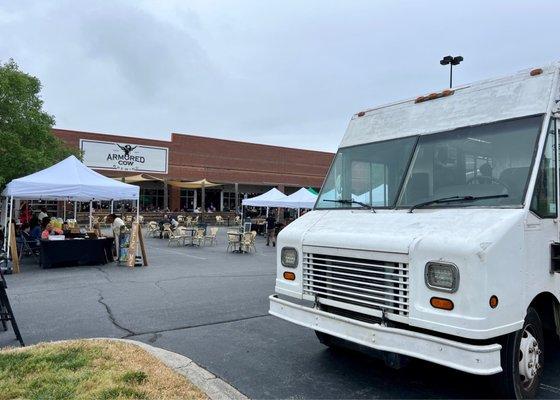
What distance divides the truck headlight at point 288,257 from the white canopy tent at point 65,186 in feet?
32.3

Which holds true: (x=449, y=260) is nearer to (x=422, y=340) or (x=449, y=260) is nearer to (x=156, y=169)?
(x=422, y=340)

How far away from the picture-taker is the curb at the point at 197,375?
12.9ft

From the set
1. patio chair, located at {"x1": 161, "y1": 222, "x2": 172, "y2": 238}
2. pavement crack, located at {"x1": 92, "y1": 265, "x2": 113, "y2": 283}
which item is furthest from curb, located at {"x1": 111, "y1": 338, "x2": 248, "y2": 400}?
patio chair, located at {"x1": 161, "y1": 222, "x2": 172, "y2": 238}

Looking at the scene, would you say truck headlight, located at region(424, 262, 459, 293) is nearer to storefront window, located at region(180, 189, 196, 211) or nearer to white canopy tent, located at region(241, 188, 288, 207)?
white canopy tent, located at region(241, 188, 288, 207)

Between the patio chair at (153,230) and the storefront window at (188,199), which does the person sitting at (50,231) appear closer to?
the patio chair at (153,230)

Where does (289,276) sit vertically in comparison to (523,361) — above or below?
above

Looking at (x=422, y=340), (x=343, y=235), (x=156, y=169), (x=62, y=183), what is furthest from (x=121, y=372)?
(x=156, y=169)

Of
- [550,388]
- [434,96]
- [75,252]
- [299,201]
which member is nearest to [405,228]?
[434,96]

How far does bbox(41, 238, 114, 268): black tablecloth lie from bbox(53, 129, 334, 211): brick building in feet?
61.1

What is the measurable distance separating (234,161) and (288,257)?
40.1 m

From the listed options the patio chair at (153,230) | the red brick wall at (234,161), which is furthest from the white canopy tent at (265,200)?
the red brick wall at (234,161)

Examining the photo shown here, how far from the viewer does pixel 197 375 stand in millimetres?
4340

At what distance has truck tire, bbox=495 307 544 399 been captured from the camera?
357cm

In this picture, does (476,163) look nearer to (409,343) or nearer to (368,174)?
(368,174)
